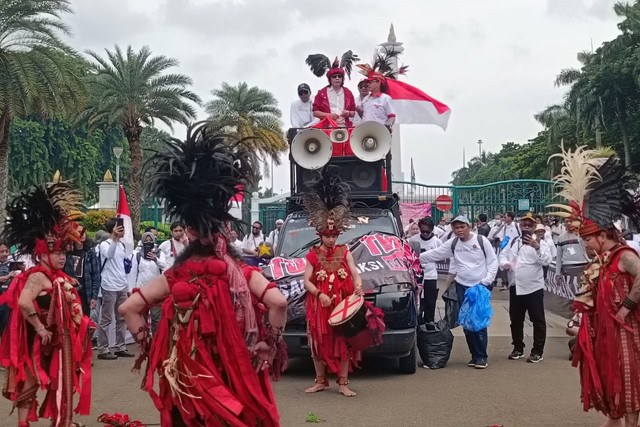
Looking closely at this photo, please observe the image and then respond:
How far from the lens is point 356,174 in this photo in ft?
40.0

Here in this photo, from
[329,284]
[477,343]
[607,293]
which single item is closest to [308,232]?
[329,284]

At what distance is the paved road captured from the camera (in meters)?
7.38

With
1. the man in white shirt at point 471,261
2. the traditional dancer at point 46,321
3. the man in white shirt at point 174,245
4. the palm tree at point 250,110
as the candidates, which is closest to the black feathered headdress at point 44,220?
the traditional dancer at point 46,321

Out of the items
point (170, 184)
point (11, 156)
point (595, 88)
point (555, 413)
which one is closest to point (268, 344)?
point (170, 184)

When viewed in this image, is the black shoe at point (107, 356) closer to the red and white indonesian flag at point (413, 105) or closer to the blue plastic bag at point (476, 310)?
the blue plastic bag at point (476, 310)

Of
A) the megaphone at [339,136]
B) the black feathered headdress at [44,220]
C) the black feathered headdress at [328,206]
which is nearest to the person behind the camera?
the black feathered headdress at [44,220]

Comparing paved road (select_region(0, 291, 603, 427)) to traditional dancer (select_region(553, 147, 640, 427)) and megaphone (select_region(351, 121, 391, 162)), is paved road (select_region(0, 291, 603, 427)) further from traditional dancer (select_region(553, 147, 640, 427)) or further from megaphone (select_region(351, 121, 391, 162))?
megaphone (select_region(351, 121, 391, 162))

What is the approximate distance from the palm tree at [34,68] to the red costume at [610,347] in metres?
18.8

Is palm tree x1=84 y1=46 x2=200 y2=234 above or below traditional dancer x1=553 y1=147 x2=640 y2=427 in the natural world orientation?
above

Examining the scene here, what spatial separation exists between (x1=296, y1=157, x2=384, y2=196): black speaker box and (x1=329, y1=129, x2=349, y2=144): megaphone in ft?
0.98

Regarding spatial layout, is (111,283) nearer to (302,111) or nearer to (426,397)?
(302,111)

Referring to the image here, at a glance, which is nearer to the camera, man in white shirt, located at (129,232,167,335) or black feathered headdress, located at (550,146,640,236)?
black feathered headdress, located at (550,146,640,236)

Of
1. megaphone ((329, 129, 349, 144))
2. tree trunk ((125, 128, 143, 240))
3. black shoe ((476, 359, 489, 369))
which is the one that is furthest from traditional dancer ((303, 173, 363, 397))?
tree trunk ((125, 128, 143, 240))

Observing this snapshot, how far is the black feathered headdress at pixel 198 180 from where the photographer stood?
16.5 feet
